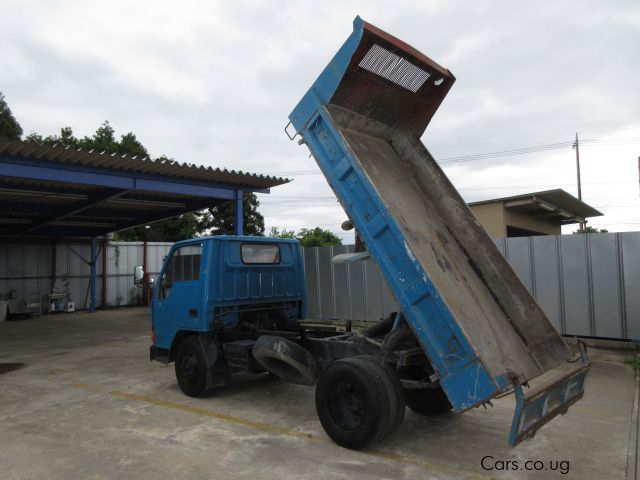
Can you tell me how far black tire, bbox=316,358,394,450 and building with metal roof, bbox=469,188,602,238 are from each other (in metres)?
9.96

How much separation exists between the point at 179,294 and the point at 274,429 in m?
2.37

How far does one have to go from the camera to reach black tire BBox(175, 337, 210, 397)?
6.01 metres

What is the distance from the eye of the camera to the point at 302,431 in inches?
192

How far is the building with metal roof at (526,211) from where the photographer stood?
A: 568 inches

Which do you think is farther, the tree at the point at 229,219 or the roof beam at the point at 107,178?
the tree at the point at 229,219

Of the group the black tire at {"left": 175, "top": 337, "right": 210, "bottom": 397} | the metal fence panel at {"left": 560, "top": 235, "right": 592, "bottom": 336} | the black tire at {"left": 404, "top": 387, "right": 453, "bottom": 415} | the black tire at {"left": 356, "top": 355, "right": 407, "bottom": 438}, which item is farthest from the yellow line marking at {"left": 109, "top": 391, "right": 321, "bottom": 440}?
the metal fence panel at {"left": 560, "top": 235, "right": 592, "bottom": 336}

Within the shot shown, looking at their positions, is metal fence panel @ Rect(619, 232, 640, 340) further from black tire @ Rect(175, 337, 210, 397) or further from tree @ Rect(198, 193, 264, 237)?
tree @ Rect(198, 193, 264, 237)

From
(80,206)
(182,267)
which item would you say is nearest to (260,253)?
(182,267)

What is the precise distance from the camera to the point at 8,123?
2853 cm

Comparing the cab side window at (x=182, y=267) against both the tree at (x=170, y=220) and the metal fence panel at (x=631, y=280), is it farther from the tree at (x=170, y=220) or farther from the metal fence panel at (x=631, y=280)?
the tree at (x=170, y=220)

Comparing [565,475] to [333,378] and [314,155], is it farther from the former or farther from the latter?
[314,155]

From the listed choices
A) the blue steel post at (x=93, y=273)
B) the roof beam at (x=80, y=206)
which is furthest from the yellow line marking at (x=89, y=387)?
the blue steel post at (x=93, y=273)

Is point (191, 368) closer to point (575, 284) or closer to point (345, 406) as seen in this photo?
point (345, 406)

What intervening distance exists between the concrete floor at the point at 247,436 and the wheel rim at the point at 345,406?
265mm
